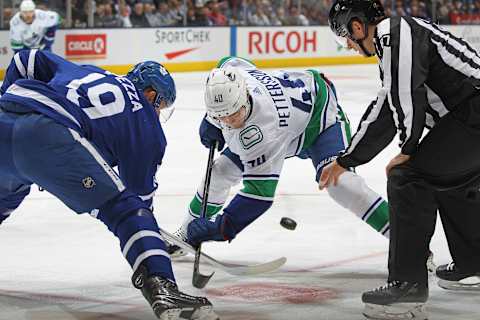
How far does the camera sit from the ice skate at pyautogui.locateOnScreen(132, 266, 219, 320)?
123 inches

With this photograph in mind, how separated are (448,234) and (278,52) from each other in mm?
11667

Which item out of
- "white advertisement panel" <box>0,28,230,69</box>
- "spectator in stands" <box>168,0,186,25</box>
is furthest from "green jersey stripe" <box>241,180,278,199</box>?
"spectator in stands" <box>168,0,186,25</box>

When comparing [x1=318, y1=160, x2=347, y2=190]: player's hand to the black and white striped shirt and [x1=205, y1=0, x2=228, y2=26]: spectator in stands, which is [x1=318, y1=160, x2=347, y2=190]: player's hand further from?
[x1=205, y1=0, x2=228, y2=26]: spectator in stands

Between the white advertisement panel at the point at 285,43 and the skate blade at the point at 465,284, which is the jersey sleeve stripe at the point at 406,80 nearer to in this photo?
the skate blade at the point at 465,284

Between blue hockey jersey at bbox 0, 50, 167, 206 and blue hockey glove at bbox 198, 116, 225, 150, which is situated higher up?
blue hockey jersey at bbox 0, 50, 167, 206

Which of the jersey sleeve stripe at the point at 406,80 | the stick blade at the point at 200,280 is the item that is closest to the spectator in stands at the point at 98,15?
the stick blade at the point at 200,280

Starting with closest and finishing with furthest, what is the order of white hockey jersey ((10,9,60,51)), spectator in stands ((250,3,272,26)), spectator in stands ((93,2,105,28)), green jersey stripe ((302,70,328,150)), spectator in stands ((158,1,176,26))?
green jersey stripe ((302,70,328,150)) < white hockey jersey ((10,9,60,51)) < spectator in stands ((93,2,105,28)) < spectator in stands ((158,1,176,26)) < spectator in stands ((250,3,272,26))

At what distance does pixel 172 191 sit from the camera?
607cm

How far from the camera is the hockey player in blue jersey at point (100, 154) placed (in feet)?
10.4

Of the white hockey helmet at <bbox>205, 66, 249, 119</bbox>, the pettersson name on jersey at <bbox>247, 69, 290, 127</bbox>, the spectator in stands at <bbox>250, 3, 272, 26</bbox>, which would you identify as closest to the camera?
the white hockey helmet at <bbox>205, 66, 249, 119</bbox>

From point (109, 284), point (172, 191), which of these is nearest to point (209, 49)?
point (172, 191)

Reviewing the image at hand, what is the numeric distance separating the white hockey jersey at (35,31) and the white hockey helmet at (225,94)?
8.51 meters

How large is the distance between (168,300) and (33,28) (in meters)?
9.31

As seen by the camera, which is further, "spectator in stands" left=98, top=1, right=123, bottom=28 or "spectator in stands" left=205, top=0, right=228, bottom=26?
"spectator in stands" left=205, top=0, right=228, bottom=26
